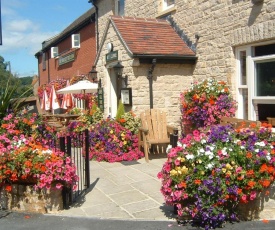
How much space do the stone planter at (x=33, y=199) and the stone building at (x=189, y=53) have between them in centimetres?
469

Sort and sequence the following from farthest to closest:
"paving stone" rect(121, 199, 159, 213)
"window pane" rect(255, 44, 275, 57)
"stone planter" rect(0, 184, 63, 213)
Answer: "window pane" rect(255, 44, 275, 57) → "paving stone" rect(121, 199, 159, 213) → "stone planter" rect(0, 184, 63, 213)

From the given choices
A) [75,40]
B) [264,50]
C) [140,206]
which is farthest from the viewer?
[75,40]

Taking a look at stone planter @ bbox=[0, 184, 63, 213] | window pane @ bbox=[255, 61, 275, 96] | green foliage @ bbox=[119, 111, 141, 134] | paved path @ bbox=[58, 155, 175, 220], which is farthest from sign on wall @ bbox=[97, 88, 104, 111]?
stone planter @ bbox=[0, 184, 63, 213]

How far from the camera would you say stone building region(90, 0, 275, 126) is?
7398mm

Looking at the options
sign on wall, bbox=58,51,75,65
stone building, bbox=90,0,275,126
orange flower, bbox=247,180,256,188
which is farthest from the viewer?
sign on wall, bbox=58,51,75,65

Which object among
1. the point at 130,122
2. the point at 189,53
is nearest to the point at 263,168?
the point at 130,122

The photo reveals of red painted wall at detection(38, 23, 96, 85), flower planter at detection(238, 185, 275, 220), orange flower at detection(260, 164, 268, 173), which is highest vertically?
red painted wall at detection(38, 23, 96, 85)

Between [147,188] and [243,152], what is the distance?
2198 millimetres

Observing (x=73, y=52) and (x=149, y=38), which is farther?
(x=73, y=52)

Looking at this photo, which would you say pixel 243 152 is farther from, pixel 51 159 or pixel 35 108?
pixel 35 108

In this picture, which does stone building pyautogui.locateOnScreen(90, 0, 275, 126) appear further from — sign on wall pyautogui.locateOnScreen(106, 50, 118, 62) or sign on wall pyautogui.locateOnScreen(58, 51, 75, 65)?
sign on wall pyautogui.locateOnScreen(58, 51, 75, 65)

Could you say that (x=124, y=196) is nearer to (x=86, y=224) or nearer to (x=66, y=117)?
(x=86, y=224)

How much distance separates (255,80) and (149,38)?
10.9ft

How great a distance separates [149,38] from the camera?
31.8 ft
